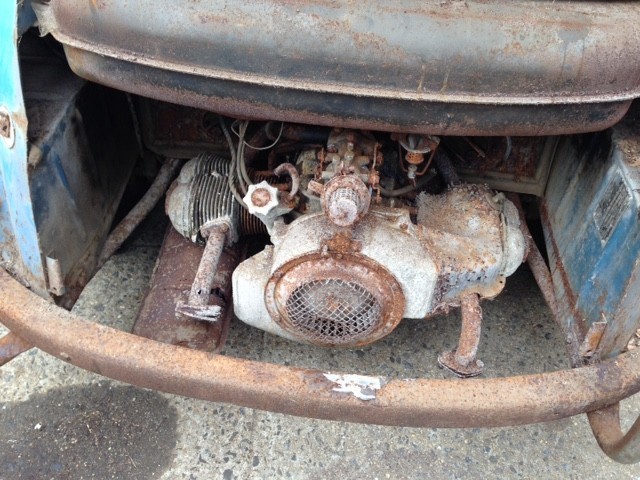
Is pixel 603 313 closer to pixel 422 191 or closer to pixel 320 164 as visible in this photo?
pixel 422 191

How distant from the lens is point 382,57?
46.9 inches

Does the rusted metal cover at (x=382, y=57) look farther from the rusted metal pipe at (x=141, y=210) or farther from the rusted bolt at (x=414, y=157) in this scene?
the rusted metal pipe at (x=141, y=210)

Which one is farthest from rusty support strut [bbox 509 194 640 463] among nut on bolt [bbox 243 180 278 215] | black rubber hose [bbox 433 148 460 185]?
nut on bolt [bbox 243 180 278 215]

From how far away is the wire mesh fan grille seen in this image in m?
1.45

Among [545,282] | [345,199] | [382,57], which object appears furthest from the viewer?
[545,282]

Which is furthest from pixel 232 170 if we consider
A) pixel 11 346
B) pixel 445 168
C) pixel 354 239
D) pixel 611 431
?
pixel 611 431

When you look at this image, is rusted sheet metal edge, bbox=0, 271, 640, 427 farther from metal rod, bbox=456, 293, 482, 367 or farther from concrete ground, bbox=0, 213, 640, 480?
concrete ground, bbox=0, 213, 640, 480

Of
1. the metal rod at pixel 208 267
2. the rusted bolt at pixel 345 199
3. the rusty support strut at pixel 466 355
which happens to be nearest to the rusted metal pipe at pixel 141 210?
the metal rod at pixel 208 267

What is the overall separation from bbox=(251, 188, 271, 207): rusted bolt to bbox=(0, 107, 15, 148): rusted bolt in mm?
556

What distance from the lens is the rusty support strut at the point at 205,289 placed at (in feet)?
4.93

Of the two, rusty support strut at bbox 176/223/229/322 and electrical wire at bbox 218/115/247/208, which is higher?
electrical wire at bbox 218/115/247/208

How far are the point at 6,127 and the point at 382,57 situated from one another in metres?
0.85

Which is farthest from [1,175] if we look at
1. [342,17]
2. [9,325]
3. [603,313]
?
[603,313]

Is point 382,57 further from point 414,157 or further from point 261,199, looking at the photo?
point 261,199
